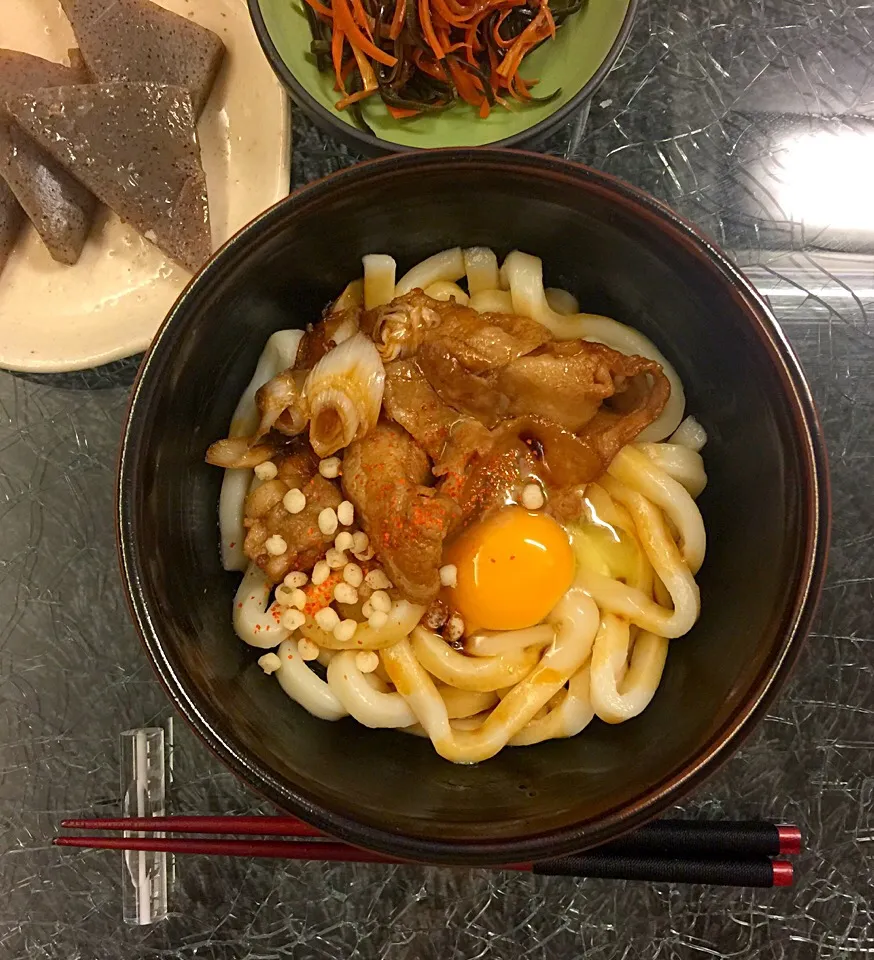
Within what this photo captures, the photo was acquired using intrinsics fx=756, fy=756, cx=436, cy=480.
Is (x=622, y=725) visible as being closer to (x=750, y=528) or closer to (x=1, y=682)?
(x=750, y=528)

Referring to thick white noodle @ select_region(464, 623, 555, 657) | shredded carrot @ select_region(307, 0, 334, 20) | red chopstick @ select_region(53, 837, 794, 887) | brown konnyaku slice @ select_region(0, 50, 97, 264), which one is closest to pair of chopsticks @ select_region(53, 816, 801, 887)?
red chopstick @ select_region(53, 837, 794, 887)

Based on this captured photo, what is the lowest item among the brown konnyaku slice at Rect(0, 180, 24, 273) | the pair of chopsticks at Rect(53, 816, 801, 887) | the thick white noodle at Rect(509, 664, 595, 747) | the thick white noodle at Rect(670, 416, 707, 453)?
the pair of chopsticks at Rect(53, 816, 801, 887)

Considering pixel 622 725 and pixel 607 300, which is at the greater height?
pixel 607 300

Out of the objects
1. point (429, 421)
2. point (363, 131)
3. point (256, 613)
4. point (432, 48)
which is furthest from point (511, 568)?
point (432, 48)

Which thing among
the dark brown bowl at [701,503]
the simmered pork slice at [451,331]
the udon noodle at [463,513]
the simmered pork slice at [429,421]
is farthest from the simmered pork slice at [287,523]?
the simmered pork slice at [451,331]

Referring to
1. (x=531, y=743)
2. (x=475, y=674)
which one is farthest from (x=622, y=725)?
(x=475, y=674)

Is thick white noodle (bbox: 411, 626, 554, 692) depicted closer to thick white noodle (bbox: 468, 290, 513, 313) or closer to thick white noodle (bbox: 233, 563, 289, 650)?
thick white noodle (bbox: 233, 563, 289, 650)
